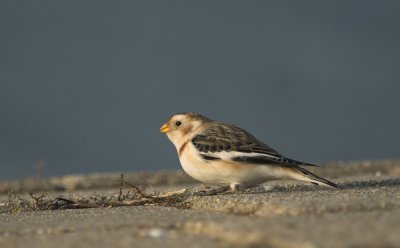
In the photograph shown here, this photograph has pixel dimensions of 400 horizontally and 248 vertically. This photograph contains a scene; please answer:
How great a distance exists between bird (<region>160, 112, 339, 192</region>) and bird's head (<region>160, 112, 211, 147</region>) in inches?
7.3

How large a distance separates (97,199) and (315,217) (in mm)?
2328

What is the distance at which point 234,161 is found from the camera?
502 centimetres

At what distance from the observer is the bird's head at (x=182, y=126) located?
580 cm

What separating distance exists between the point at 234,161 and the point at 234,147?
16cm

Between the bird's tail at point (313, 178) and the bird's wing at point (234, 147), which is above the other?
the bird's wing at point (234, 147)

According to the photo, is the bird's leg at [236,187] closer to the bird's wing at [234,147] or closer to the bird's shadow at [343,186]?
the bird's shadow at [343,186]

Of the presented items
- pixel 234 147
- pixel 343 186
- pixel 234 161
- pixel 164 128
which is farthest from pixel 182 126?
pixel 343 186

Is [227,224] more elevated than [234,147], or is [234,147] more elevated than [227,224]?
Answer: [234,147]

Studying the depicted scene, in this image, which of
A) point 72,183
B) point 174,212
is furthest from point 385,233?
point 72,183

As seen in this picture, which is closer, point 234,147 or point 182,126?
point 234,147

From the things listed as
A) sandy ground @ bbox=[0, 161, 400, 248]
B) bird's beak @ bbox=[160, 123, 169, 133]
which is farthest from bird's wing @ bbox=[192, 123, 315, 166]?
sandy ground @ bbox=[0, 161, 400, 248]

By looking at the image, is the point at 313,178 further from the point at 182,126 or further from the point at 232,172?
the point at 182,126

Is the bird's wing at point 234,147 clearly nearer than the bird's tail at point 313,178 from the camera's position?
No

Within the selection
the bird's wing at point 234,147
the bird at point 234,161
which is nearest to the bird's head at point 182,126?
the bird at point 234,161
